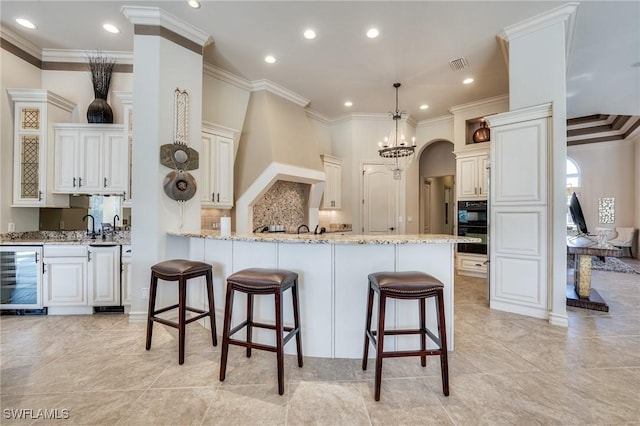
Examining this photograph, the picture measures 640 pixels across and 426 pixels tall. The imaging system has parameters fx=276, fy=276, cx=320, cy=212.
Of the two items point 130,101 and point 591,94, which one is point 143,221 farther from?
point 591,94

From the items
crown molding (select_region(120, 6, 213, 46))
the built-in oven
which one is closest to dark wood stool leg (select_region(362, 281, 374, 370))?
crown molding (select_region(120, 6, 213, 46))

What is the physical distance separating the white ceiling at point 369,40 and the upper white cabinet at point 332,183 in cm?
150

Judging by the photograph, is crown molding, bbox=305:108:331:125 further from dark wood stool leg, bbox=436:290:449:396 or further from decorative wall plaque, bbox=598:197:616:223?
decorative wall plaque, bbox=598:197:616:223

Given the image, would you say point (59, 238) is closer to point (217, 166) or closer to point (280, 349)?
point (217, 166)

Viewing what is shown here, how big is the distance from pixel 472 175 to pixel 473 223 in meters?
0.96

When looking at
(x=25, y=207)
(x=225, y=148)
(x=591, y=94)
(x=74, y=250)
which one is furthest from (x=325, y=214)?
(x=591, y=94)

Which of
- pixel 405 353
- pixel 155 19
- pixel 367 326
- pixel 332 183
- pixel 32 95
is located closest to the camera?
pixel 405 353

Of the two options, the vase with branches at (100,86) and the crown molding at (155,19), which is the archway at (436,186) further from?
the vase with branches at (100,86)

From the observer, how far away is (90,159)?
3.69 meters

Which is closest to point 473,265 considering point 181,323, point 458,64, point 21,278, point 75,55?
point 458,64

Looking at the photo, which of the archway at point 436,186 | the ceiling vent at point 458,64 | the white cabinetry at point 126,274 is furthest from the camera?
the archway at point 436,186

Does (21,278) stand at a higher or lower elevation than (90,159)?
lower

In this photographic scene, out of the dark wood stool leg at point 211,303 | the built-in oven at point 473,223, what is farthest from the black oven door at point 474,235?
the dark wood stool leg at point 211,303

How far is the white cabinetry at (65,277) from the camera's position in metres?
3.29
